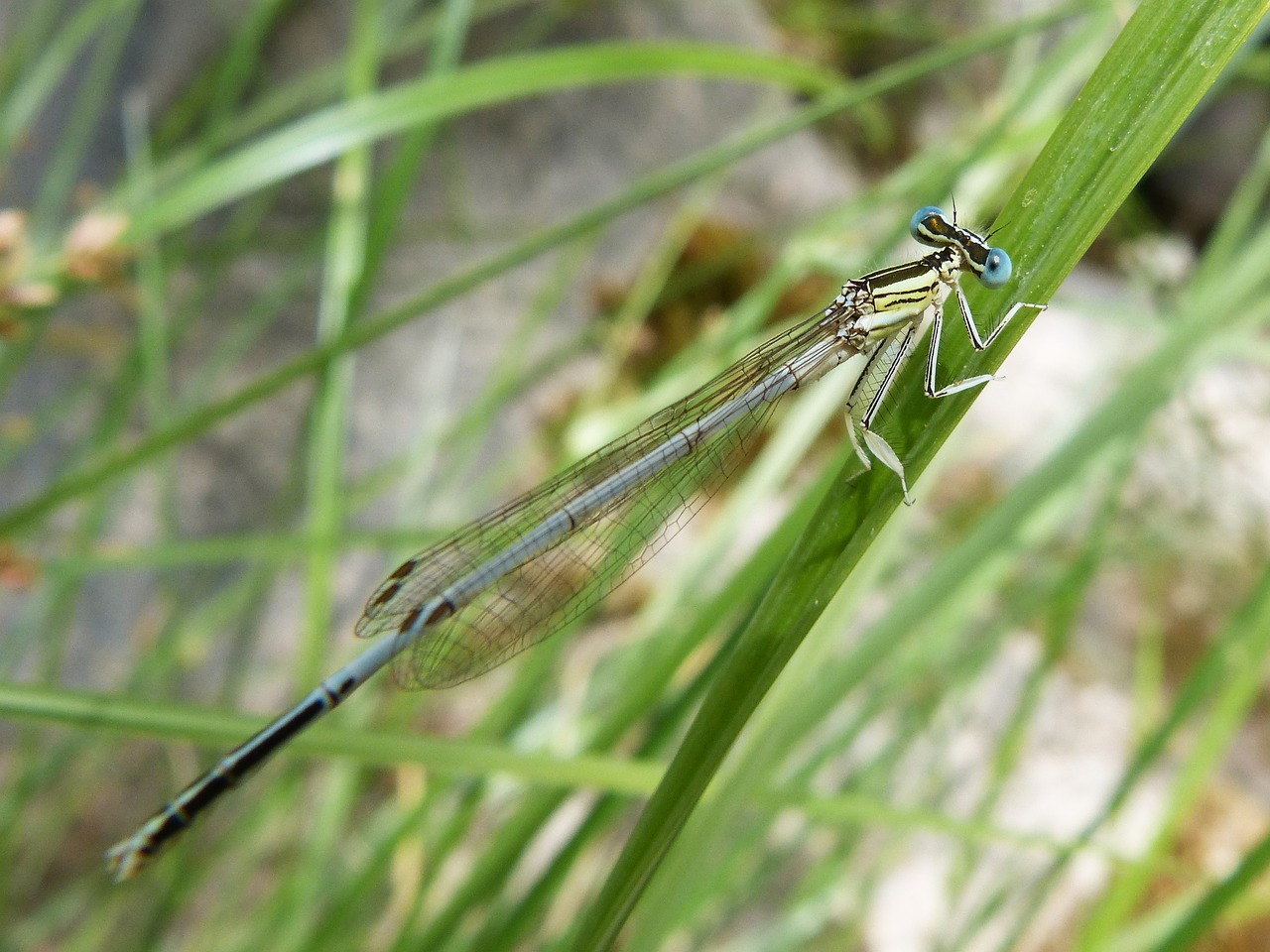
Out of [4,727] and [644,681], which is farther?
[4,727]

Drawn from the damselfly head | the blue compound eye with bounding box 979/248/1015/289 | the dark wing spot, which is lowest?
the blue compound eye with bounding box 979/248/1015/289

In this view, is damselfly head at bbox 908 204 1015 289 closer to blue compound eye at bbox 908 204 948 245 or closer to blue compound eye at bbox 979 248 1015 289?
blue compound eye at bbox 908 204 948 245

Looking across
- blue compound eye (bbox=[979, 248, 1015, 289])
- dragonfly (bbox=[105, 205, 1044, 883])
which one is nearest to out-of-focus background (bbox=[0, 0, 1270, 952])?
blue compound eye (bbox=[979, 248, 1015, 289])

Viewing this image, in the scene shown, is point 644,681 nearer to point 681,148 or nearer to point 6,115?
point 6,115

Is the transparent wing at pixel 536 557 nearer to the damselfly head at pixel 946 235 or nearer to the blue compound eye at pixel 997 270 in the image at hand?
the damselfly head at pixel 946 235

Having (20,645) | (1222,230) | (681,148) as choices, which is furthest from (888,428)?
(681,148)

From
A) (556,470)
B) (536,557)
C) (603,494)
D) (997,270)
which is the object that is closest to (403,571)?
(536,557)
